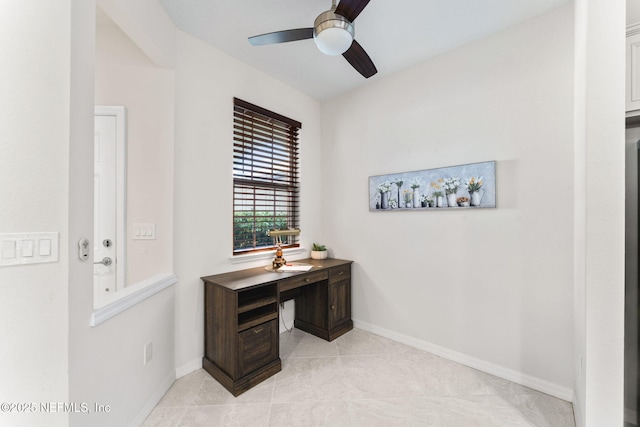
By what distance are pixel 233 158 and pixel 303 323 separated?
6.45 feet

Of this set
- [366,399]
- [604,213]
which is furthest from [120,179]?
[604,213]

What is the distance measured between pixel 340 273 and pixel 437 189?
1335mm

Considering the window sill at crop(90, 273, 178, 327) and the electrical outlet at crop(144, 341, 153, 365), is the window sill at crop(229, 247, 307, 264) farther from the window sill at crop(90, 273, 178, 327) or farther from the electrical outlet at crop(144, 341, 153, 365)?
the electrical outlet at crop(144, 341, 153, 365)

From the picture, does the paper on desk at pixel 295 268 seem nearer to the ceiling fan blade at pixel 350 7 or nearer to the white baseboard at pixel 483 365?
the white baseboard at pixel 483 365

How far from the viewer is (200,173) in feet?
7.43

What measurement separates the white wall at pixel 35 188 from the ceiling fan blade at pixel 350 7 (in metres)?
1.31

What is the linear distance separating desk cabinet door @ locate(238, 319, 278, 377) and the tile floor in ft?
0.51

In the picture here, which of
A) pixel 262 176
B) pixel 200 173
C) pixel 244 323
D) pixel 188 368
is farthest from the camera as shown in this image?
pixel 262 176

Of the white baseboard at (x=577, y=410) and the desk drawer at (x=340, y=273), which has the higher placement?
the desk drawer at (x=340, y=273)

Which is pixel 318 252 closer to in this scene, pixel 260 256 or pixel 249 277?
pixel 260 256

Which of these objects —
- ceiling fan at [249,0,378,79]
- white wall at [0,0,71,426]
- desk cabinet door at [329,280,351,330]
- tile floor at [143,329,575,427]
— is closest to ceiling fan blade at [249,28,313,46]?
ceiling fan at [249,0,378,79]

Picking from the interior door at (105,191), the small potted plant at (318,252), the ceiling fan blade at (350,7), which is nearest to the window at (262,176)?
the small potted plant at (318,252)

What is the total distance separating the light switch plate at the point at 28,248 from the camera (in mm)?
1049

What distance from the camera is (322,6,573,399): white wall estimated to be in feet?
6.15
